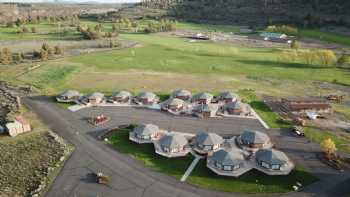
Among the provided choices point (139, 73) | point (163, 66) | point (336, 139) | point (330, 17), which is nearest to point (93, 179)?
point (336, 139)

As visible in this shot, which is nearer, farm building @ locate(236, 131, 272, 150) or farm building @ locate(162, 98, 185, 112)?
farm building @ locate(236, 131, 272, 150)

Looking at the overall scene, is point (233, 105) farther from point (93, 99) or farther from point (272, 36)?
point (272, 36)

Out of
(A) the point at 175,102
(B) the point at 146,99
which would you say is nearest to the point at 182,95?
(A) the point at 175,102

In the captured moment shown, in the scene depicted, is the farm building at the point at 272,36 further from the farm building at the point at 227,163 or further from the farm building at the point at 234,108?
the farm building at the point at 227,163

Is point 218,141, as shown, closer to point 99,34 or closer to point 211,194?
point 211,194

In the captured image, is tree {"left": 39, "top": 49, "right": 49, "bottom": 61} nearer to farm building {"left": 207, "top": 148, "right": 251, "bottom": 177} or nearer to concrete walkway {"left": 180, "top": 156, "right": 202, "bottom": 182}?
concrete walkway {"left": 180, "top": 156, "right": 202, "bottom": 182}

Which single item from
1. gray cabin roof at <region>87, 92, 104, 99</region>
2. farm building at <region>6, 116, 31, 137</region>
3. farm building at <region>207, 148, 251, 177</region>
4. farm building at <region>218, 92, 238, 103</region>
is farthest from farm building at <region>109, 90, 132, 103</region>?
farm building at <region>207, 148, 251, 177</region>

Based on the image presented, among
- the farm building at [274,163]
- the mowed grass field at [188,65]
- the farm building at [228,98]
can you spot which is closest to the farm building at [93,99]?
the mowed grass field at [188,65]
